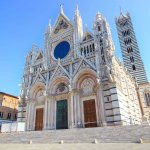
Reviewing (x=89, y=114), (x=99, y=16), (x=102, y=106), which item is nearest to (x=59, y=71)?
(x=89, y=114)

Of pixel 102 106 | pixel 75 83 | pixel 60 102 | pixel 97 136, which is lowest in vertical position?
pixel 97 136

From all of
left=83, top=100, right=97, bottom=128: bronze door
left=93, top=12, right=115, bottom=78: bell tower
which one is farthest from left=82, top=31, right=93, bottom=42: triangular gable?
left=83, top=100, right=97, bottom=128: bronze door

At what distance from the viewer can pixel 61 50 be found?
2369 centimetres

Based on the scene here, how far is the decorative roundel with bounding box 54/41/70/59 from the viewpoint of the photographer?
23066mm

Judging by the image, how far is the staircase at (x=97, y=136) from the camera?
31.1 ft

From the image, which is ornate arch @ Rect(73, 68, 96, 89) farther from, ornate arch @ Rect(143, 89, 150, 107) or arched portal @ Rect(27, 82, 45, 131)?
ornate arch @ Rect(143, 89, 150, 107)

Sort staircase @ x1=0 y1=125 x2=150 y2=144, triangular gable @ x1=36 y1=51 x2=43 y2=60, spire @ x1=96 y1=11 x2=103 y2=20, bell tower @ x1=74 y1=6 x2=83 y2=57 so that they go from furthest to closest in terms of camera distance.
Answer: triangular gable @ x1=36 y1=51 x2=43 y2=60 → spire @ x1=96 y1=11 x2=103 y2=20 → bell tower @ x1=74 y1=6 x2=83 y2=57 → staircase @ x1=0 y1=125 x2=150 y2=144

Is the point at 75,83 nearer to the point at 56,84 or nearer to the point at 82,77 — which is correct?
the point at 82,77

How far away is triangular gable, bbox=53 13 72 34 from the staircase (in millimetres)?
17076

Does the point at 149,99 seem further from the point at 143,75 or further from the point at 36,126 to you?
the point at 36,126

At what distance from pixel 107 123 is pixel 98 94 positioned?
327cm

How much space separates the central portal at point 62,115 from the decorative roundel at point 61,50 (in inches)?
278

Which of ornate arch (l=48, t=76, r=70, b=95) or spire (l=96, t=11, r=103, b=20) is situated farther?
spire (l=96, t=11, r=103, b=20)

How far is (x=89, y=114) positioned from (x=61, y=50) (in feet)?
35.4
